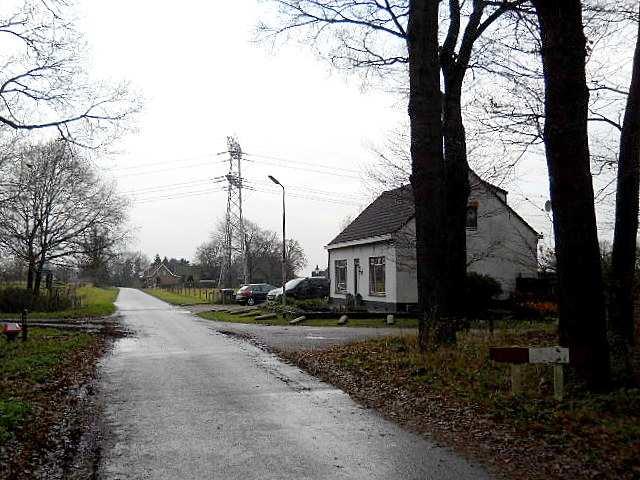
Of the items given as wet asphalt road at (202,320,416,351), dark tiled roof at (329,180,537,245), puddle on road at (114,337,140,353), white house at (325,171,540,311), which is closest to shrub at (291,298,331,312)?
white house at (325,171,540,311)

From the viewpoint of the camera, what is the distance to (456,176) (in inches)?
638

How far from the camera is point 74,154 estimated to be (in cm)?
1856

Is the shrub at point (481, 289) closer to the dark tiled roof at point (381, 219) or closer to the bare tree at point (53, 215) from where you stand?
the dark tiled roof at point (381, 219)

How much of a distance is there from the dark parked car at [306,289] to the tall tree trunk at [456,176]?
69.0 feet

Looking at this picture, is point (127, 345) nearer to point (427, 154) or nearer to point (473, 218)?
point (427, 154)

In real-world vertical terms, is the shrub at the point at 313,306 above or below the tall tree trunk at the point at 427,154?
below

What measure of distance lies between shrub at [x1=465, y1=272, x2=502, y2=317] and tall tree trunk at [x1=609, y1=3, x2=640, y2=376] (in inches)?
631

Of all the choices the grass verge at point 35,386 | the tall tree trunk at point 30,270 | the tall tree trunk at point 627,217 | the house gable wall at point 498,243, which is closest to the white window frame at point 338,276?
the house gable wall at point 498,243

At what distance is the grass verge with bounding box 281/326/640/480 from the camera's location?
620 cm

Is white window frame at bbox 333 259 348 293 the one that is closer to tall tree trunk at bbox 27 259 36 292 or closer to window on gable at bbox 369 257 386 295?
window on gable at bbox 369 257 386 295

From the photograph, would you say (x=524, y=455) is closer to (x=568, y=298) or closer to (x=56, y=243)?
(x=568, y=298)

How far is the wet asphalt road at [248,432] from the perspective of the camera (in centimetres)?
604

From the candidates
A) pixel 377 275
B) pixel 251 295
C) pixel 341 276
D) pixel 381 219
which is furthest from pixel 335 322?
pixel 251 295

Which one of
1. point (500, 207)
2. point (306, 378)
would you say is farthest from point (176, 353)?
point (500, 207)
